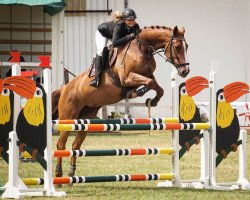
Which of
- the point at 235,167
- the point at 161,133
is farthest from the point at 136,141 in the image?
the point at 235,167

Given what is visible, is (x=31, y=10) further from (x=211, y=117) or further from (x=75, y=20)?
(x=211, y=117)

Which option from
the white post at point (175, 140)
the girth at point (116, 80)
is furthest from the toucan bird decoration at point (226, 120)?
the girth at point (116, 80)

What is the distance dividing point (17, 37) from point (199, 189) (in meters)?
13.9

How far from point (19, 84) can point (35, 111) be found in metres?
0.31

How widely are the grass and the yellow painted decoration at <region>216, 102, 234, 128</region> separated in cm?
77

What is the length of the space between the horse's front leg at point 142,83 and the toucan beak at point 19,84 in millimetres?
1680

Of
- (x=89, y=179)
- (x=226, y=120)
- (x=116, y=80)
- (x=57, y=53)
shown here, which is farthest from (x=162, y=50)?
(x=57, y=53)

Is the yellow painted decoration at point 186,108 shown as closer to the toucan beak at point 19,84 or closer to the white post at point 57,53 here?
the toucan beak at point 19,84

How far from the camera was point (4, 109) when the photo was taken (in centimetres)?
889

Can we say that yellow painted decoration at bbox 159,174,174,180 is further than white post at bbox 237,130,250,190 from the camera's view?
No

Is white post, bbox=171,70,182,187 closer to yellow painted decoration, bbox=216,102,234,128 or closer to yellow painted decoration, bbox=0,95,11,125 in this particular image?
yellow painted decoration, bbox=216,102,234,128

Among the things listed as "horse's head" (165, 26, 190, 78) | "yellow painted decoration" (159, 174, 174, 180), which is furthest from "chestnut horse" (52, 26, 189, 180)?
"yellow painted decoration" (159, 174, 174, 180)

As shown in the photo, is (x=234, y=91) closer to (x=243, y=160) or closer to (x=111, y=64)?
(x=243, y=160)

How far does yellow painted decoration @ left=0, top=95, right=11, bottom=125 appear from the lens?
8883 millimetres
